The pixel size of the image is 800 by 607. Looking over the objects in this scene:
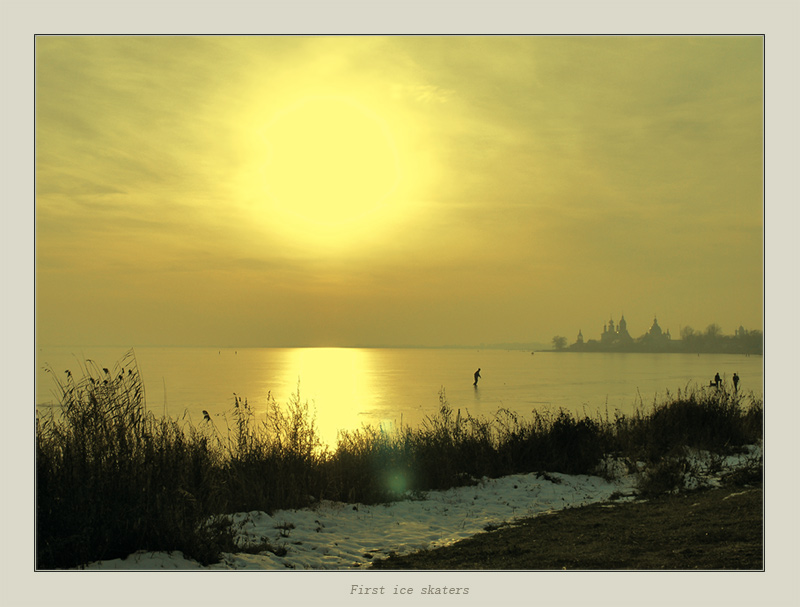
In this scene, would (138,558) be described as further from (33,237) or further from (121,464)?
(33,237)

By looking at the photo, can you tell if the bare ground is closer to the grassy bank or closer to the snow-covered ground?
the snow-covered ground

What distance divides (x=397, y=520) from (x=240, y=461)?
3220 mm

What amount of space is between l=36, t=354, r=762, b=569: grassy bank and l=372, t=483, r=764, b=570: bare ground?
215cm

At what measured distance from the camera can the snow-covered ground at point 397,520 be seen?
768 centimetres

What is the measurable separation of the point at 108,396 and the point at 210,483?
1756 mm

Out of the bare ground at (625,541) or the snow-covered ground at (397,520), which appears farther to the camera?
the snow-covered ground at (397,520)

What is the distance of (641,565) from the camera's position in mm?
6984

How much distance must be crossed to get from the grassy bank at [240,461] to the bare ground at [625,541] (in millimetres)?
2147

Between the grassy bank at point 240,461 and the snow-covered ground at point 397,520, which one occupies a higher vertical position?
the grassy bank at point 240,461

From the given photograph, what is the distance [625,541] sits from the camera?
826 cm

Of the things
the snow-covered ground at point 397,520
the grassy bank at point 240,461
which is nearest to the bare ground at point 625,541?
the snow-covered ground at point 397,520

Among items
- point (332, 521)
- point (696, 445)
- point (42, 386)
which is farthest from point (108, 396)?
point (42, 386)

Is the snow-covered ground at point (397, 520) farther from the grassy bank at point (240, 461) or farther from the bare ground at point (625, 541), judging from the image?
the bare ground at point (625, 541)

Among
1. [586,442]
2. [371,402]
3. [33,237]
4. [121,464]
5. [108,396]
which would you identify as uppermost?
[33,237]
